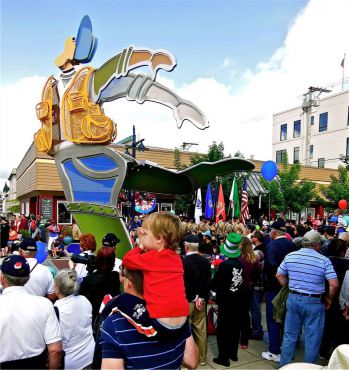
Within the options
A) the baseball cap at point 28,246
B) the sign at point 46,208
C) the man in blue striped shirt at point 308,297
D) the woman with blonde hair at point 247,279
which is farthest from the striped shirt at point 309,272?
the sign at point 46,208

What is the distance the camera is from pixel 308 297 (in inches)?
153

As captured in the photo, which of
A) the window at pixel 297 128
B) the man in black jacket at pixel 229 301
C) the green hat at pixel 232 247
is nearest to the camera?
the man in black jacket at pixel 229 301

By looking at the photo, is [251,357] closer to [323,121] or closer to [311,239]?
[311,239]

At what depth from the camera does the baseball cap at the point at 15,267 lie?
2.48 meters

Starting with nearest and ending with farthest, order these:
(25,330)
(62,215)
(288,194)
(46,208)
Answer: (25,330) < (46,208) < (62,215) < (288,194)

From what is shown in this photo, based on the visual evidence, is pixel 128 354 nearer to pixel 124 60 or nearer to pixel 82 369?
pixel 82 369

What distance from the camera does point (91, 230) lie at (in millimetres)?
8297

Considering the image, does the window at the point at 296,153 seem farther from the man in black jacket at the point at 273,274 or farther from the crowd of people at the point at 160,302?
the man in black jacket at the point at 273,274

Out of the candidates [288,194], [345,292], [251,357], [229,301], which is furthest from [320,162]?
[229,301]

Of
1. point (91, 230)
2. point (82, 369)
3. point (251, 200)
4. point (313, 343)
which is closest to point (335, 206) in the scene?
point (251, 200)

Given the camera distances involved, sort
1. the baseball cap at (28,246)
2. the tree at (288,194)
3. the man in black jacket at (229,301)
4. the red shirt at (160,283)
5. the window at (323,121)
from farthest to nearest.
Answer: the window at (323,121) → the tree at (288,194) → the man in black jacket at (229,301) → the baseball cap at (28,246) → the red shirt at (160,283)

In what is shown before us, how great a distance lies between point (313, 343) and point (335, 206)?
81.0 feet

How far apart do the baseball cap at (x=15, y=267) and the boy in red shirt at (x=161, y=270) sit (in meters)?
1.32

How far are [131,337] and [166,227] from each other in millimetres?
543
